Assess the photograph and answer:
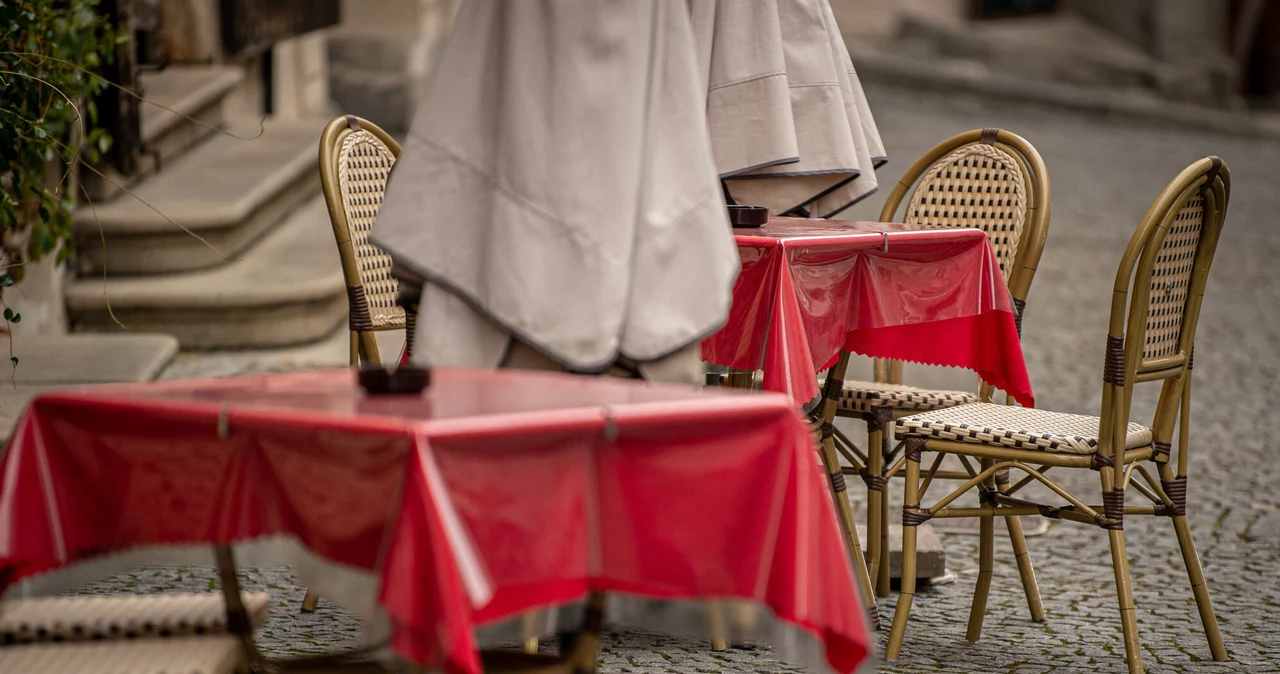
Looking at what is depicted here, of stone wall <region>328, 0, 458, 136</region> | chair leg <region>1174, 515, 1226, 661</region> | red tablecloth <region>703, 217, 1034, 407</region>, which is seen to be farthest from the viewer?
stone wall <region>328, 0, 458, 136</region>

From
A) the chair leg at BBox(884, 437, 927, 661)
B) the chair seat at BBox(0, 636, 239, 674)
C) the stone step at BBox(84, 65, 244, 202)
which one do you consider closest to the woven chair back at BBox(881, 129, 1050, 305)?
the chair leg at BBox(884, 437, 927, 661)

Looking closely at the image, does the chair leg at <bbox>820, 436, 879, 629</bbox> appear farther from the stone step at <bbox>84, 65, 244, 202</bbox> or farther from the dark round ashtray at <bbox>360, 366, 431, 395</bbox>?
the stone step at <bbox>84, 65, 244, 202</bbox>

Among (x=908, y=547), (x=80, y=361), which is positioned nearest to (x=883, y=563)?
(x=908, y=547)

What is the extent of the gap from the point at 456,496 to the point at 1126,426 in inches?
77.1

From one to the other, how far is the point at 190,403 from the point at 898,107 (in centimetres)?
1439

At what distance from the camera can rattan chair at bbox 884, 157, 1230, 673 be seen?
3.16 metres

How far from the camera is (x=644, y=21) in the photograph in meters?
2.21

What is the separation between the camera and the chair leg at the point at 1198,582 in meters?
3.36

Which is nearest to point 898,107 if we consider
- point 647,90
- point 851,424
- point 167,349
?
point 851,424

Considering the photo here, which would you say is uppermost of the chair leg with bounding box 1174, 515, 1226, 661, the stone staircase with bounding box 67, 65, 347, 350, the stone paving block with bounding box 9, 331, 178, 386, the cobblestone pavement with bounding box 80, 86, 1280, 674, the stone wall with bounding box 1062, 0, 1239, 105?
the stone wall with bounding box 1062, 0, 1239, 105

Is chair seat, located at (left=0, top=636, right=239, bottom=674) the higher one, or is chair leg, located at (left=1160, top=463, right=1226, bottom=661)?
chair seat, located at (left=0, top=636, right=239, bottom=674)

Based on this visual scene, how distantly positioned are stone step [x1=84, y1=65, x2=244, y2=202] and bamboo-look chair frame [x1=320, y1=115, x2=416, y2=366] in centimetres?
322

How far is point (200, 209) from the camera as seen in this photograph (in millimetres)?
6516

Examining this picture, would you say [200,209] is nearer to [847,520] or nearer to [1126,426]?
[847,520]
